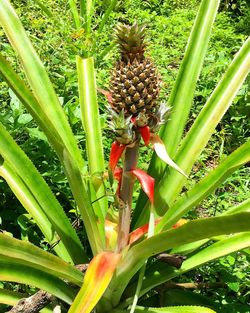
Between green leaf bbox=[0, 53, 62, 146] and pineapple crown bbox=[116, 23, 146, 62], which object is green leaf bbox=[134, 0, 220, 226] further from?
green leaf bbox=[0, 53, 62, 146]

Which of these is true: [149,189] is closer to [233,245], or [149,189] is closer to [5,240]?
[233,245]

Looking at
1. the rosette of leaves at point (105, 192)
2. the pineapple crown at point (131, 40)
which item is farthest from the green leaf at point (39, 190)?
the pineapple crown at point (131, 40)

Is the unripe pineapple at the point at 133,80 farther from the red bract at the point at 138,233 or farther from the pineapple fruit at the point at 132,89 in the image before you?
the red bract at the point at 138,233

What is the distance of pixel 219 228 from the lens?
1.01m

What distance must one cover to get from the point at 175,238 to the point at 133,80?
0.42 meters

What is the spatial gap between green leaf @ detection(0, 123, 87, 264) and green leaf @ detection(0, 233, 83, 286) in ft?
0.62

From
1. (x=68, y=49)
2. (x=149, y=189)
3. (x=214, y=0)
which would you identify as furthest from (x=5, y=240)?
(x=68, y=49)

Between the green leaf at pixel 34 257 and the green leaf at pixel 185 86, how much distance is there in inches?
16.0

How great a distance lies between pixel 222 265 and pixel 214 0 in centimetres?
91

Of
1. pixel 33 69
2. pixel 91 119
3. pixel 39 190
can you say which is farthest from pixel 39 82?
pixel 39 190

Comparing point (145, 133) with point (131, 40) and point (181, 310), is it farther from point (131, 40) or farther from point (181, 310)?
point (181, 310)

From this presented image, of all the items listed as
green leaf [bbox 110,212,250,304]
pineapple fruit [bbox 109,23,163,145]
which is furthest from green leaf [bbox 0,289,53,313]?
pineapple fruit [bbox 109,23,163,145]

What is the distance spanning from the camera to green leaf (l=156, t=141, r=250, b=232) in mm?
1288

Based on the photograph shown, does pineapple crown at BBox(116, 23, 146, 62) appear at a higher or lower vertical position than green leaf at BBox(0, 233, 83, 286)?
higher
